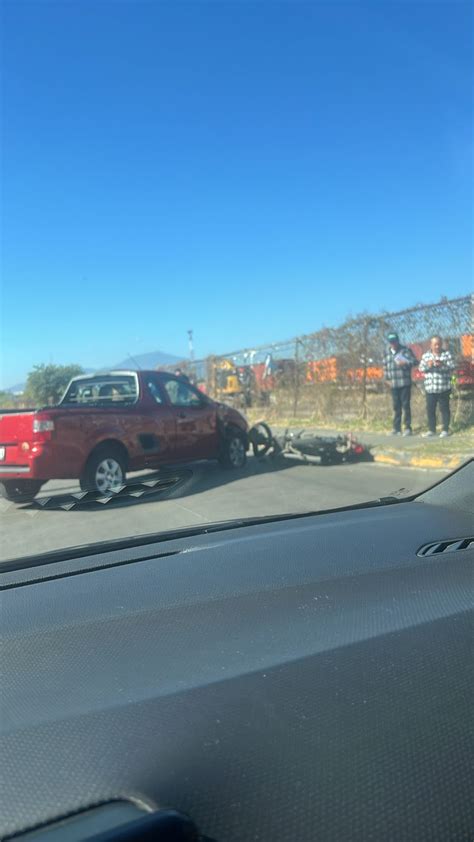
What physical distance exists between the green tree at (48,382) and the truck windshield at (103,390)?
70.1 inches

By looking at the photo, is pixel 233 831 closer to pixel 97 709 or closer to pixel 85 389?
pixel 97 709

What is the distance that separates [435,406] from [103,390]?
220 inches

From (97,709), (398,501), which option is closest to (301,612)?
(97,709)

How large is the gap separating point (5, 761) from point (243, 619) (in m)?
0.82

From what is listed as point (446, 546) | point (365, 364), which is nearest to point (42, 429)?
point (446, 546)

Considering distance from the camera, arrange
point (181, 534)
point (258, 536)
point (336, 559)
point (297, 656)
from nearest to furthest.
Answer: point (297, 656)
point (336, 559)
point (258, 536)
point (181, 534)

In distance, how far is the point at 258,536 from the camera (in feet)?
10.0

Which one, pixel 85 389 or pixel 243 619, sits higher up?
pixel 85 389

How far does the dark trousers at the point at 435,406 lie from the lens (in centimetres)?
1023

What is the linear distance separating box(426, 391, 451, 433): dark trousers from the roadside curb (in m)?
2.37

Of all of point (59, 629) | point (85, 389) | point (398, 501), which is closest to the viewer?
point (59, 629)

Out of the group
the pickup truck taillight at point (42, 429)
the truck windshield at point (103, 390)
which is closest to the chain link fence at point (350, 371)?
the truck windshield at point (103, 390)

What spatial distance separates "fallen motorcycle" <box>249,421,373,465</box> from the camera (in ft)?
24.1

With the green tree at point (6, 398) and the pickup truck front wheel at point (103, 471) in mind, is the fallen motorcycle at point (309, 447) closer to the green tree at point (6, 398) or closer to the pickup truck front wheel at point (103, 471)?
the pickup truck front wheel at point (103, 471)
